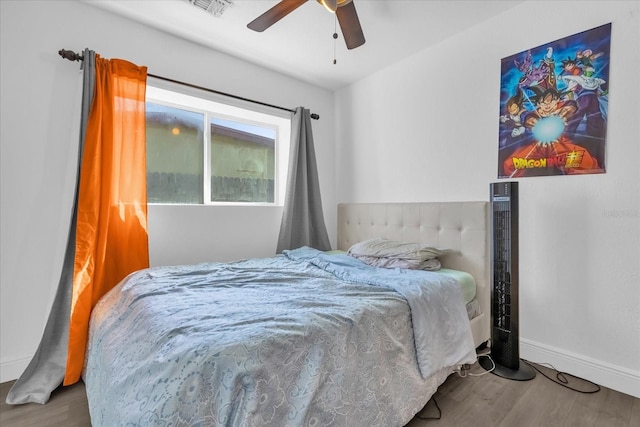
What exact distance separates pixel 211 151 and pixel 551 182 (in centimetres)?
279

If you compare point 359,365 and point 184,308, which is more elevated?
point 184,308

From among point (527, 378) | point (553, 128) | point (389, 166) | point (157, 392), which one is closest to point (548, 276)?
point (527, 378)

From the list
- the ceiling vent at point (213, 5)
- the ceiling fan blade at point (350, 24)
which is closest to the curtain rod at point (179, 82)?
the ceiling vent at point (213, 5)

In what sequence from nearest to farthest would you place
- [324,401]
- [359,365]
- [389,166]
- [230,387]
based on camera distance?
[230,387] < [324,401] < [359,365] < [389,166]

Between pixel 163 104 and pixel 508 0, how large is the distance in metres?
2.80

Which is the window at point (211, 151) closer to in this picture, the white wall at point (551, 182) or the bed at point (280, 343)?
the bed at point (280, 343)

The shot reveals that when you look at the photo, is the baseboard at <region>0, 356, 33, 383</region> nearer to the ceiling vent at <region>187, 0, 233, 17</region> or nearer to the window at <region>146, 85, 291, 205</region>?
the window at <region>146, 85, 291, 205</region>

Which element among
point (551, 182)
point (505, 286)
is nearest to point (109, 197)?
point (505, 286)

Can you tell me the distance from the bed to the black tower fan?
0.49 ft

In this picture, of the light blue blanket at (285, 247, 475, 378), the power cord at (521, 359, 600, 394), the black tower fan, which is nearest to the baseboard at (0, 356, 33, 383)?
the light blue blanket at (285, 247, 475, 378)

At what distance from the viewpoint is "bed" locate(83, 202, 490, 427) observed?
89 centimetres

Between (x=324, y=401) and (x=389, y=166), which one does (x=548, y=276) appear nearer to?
(x=389, y=166)

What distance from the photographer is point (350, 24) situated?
175cm

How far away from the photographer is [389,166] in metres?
2.99
